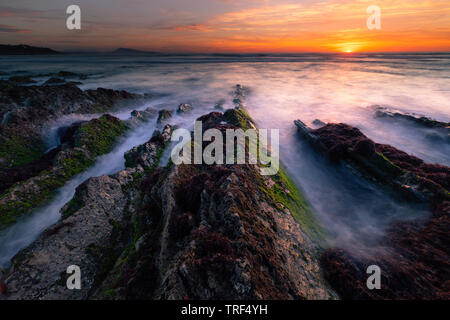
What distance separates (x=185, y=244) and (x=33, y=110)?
1373 inches

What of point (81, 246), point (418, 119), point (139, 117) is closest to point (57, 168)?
point (81, 246)

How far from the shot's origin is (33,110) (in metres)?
28.2

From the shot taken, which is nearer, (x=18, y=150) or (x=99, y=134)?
(x=18, y=150)

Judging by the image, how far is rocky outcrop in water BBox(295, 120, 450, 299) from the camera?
855 cm

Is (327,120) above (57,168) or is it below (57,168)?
above

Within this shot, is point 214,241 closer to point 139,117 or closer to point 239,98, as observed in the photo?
point 139,117

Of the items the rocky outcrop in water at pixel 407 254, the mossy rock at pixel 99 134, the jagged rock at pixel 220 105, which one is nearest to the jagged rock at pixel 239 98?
the jagged rock at pixel 220 105

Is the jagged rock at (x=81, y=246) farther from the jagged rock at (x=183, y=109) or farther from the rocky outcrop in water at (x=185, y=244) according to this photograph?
the jagged rock at (x=183, y=109)

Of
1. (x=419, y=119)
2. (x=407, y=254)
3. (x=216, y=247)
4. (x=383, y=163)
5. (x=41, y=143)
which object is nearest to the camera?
(x=216, y=247)

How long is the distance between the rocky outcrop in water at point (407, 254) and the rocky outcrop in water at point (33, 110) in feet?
98.6

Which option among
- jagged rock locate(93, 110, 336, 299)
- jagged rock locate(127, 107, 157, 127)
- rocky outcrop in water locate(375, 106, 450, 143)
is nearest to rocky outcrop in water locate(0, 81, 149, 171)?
jagged rock locate(127, 107, 157, 127)

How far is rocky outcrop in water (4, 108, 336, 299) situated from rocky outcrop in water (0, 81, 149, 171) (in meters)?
15.7

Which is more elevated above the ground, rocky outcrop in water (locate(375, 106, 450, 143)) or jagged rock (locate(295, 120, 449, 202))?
rocky outcrop in water (locate(375, 106, 450, 143))

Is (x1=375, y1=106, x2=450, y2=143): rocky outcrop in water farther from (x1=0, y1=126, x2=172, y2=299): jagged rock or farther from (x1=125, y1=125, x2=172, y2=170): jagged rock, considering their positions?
(x1=0, y1=126, x2=172, y2=299): jagged rock
